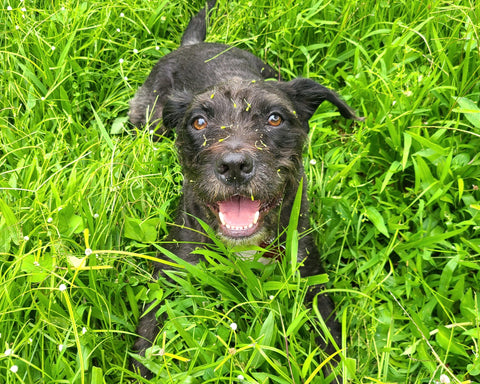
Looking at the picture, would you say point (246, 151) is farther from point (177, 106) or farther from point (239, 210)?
point (177, 106)

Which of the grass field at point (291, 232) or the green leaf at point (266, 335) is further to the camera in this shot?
the grass field at point (291, 232)

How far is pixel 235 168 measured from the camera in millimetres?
2943

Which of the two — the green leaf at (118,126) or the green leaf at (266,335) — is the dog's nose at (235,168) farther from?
the green leaf at (118,126)

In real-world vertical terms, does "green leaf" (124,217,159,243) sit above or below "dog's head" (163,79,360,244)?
below

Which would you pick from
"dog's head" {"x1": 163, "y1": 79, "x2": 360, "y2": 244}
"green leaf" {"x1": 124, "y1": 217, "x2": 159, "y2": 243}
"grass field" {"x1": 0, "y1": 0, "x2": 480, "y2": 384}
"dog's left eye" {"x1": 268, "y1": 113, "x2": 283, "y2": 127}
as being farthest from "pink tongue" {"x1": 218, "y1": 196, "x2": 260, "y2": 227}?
"green leaf" {"x1": 124, "y1": 217, "x2": 159, "y2": 243}

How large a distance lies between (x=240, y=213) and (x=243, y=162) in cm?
45

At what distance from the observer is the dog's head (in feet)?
10.00

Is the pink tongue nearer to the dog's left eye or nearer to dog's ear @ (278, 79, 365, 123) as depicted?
the dog's left eye

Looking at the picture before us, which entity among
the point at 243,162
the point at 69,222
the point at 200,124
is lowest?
the point at 69,222

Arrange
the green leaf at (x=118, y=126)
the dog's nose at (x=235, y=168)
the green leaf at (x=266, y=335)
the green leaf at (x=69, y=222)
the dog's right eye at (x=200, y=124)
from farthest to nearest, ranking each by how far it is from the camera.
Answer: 1. the green leaf at (x=118, y=126)
2. the dog's right eye at (x=200, y=124)
3. the green leaf at (x=69, y=222)
4. the dog's nose at (x=235, y=168)
5. the green leaf at (x=266, y=335)

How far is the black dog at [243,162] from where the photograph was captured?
3.07 metres

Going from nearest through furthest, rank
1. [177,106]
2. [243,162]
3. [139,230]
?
[243,162] < [139,230] < [177,106]

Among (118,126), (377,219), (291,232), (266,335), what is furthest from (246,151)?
(118,126)

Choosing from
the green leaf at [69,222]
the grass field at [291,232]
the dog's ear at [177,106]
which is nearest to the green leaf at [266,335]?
the grass field at [291,232]
